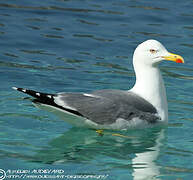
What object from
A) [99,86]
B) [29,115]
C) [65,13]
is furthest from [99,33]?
[29,115]

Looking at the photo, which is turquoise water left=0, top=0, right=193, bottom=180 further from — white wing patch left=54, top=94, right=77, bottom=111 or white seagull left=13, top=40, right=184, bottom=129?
white wing patch left=54, top=94, right=77, bottom=111

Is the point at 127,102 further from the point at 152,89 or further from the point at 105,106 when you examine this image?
the point at 152,89

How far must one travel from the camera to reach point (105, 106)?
7398 mm

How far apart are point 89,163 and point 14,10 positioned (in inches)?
337

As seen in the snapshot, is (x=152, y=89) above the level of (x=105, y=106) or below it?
above

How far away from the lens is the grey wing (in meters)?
7.29

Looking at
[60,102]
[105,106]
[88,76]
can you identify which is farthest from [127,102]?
[88,76]

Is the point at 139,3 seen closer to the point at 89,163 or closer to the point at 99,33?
the point at 99,33

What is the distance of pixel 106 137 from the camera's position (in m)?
7.48

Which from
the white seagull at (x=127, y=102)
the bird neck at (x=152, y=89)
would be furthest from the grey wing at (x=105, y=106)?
the bird neck at (x=152, y=89)

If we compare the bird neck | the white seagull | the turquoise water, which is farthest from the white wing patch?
the bird neck

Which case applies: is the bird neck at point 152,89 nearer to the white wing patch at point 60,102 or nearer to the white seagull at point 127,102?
the white seagull at point 127,102

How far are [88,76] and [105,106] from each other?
2.82 m

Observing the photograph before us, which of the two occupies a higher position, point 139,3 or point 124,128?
point 139,3
